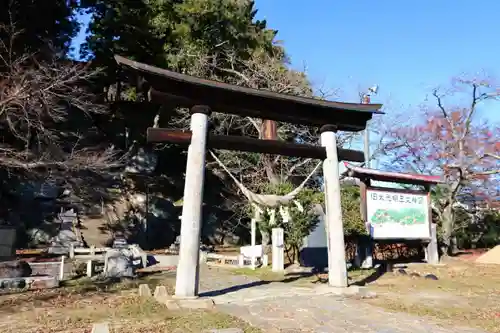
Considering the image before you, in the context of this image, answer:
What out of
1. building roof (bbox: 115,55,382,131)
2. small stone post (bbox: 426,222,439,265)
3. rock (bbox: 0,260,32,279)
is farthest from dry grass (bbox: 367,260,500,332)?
rock (bbox: 0,260,32,279)

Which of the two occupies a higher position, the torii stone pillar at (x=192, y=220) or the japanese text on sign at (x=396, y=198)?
the japanese text on sign at (x=396, y=198)

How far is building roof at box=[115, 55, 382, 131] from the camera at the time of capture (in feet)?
24.8

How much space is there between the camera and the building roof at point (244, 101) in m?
7.55

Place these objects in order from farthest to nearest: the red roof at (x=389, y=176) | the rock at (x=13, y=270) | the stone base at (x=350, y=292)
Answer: the red roof at (x=389, y=176) → the rock at (x=13, y=270) → the stone base at (x=350, y=292)

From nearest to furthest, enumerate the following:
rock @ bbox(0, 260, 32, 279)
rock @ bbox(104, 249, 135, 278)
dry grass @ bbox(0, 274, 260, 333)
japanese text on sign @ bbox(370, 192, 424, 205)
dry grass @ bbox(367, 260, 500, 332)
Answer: dry grass @ bbox(0, 274, 260, 333), dry grass @ bbox(367, 260, 500, 332), rock @ bbox(0, 260, 32, 279), rock @ bbox(104, 249, 135, 278), japanese text on sign @ bbox(370, 192, 424, 205)

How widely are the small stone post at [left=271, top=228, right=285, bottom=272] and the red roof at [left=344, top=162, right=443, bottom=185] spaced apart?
3.29 m

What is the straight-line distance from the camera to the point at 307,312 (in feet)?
22.3

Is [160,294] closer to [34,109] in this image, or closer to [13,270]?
[13,270]

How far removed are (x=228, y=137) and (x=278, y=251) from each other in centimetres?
640

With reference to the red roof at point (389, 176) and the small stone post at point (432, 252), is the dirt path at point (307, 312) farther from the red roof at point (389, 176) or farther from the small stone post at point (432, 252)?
the small stone post at point (432, 252)

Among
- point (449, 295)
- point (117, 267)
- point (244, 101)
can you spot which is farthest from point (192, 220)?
point (449, 295)

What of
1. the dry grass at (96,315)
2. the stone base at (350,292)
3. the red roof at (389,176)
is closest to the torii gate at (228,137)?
the stone base at (350,292)

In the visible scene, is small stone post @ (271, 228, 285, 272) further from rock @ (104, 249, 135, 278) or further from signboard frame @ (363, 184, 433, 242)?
rock @ (104, 249, 135, 278)

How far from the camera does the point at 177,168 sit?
2680cm
